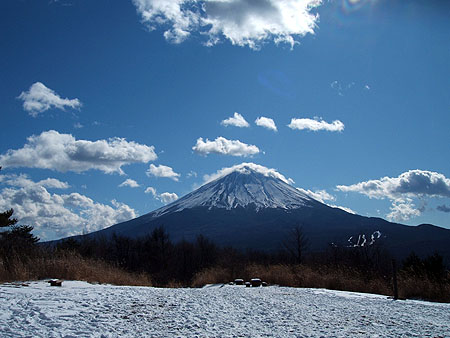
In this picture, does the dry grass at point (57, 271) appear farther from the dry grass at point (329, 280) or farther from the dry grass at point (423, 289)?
the dry grass at point (423, 289)

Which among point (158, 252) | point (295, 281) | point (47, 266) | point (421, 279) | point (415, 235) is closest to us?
point (47, 266)

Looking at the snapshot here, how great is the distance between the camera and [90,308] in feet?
18.4

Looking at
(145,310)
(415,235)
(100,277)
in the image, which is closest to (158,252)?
(100,277)

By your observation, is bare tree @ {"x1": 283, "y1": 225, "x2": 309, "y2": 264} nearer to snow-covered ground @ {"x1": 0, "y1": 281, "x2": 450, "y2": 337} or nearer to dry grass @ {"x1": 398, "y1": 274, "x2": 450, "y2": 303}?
dry grass @ {"x1": 398, "y1": 274, "x2": 450, "y2": 303}

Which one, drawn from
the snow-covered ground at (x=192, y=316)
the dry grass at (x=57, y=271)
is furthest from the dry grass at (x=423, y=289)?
the dry grass at (x=57, y=271)

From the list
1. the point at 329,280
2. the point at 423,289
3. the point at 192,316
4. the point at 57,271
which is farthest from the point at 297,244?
the point at 192,316

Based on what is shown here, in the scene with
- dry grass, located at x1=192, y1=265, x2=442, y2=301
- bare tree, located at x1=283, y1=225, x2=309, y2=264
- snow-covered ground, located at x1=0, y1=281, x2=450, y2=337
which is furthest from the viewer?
bare tree, located at x1=283, y1=225, x2=309, y2=264

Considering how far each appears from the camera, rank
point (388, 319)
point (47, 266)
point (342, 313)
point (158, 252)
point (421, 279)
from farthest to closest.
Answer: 1. point (158, 252)
2. point (421, 279)
3. point (47, 266)
4. point (342, 313)
5. point (388, 319)

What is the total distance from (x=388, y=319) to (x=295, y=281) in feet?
23.1

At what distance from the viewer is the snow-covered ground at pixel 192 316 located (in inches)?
187

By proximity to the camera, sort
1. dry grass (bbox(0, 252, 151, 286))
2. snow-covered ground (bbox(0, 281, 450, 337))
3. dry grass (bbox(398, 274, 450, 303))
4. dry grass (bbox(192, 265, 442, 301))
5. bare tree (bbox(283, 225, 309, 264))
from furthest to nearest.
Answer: bare tree (bbox(283, 225, 309, 264)), dry grass (bbox(192, 265, 442, 301)), dry grass (bbox(398, 274, 450, 303)), dry grass (bbox(0, 252, 151, 286)), snow-covered ground (bbox(0, 281, 450, 337))

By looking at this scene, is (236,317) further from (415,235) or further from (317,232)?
(415,235)

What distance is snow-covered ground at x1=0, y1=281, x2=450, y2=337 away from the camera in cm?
475

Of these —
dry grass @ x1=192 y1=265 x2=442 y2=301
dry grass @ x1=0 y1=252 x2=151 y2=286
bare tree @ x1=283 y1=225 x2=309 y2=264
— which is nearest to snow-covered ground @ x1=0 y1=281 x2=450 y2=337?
dry grass @ x1=0 y1=252 x2=151 y2=286
